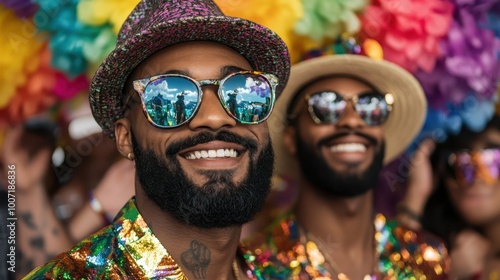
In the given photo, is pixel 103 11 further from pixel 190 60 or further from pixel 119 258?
pixel 119 258

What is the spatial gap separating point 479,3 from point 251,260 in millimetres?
2014

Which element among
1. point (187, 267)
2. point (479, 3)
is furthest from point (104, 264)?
point (479, 3)

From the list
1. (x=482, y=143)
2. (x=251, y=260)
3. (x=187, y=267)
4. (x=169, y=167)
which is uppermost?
(x=169, y=167)

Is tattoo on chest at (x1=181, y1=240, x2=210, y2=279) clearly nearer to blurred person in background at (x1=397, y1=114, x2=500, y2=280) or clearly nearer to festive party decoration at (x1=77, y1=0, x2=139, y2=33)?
festive party decoration at (x1=77, y1=0, x2=139, y2=33)

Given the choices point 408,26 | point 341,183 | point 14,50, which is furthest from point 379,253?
point 14,50

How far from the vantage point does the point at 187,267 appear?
7.68 feet

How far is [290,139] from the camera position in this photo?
3.84 m

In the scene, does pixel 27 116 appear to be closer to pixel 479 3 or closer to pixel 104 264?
pixel 104 264

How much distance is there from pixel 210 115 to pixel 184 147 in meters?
0.12

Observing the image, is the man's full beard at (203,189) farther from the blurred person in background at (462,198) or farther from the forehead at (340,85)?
the blurred person in background at (462,198)

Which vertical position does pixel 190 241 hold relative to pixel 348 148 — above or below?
above

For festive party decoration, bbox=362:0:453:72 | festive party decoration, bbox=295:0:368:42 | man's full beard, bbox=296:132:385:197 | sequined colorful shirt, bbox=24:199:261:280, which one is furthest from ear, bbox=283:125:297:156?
sequined colorful shirt, bbox=24:199:261:280

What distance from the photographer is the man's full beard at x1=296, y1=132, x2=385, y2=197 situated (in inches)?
141

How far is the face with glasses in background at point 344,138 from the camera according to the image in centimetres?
359
